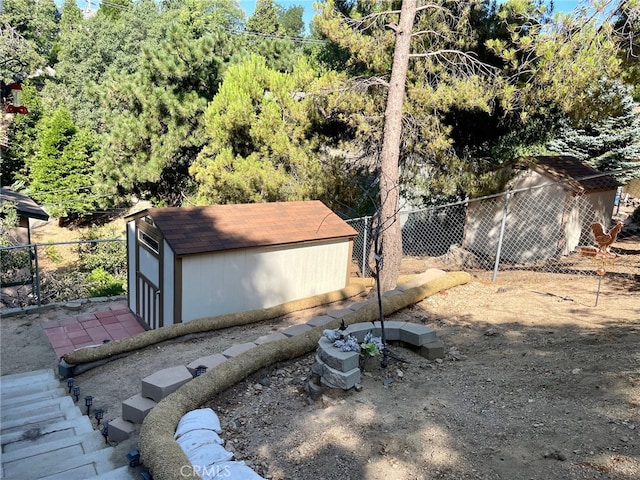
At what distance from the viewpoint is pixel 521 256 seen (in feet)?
40.7

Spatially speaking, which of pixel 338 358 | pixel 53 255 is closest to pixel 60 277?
pixel 53 255

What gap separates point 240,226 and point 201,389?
4788mm

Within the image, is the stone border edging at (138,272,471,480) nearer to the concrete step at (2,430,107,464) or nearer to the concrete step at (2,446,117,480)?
the concrete step at (2,446,117,480)

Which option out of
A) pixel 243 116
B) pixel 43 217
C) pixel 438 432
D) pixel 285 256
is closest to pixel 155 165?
pixel 43 217

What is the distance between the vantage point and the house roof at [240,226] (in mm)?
8064

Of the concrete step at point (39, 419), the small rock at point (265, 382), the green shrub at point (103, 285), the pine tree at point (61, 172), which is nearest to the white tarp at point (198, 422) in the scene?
the small rock at point (265, 382)

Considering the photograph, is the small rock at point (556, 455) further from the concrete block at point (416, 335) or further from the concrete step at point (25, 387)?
the concrete step at point (25, 387)

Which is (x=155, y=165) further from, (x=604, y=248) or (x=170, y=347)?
(x=604, y=248)

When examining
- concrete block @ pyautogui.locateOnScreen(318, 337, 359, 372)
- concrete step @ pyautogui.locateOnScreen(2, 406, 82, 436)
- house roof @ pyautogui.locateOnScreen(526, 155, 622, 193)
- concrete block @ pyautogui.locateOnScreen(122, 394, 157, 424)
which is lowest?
concrete step @ pyautogui.locateOnScreen(2, 406, 82, 436)

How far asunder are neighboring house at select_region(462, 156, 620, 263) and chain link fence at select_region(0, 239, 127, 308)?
31.8 feet

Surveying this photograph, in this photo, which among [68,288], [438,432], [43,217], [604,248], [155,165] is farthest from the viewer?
[155,165]

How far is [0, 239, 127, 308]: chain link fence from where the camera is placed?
35.9 ft

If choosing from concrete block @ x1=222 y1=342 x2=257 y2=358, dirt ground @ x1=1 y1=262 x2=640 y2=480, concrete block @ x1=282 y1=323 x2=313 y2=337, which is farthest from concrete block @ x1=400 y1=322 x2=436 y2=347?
concrete block @ x1=222 y1=342 x2=257 y2=358

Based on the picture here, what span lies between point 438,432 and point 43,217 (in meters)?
15.0
